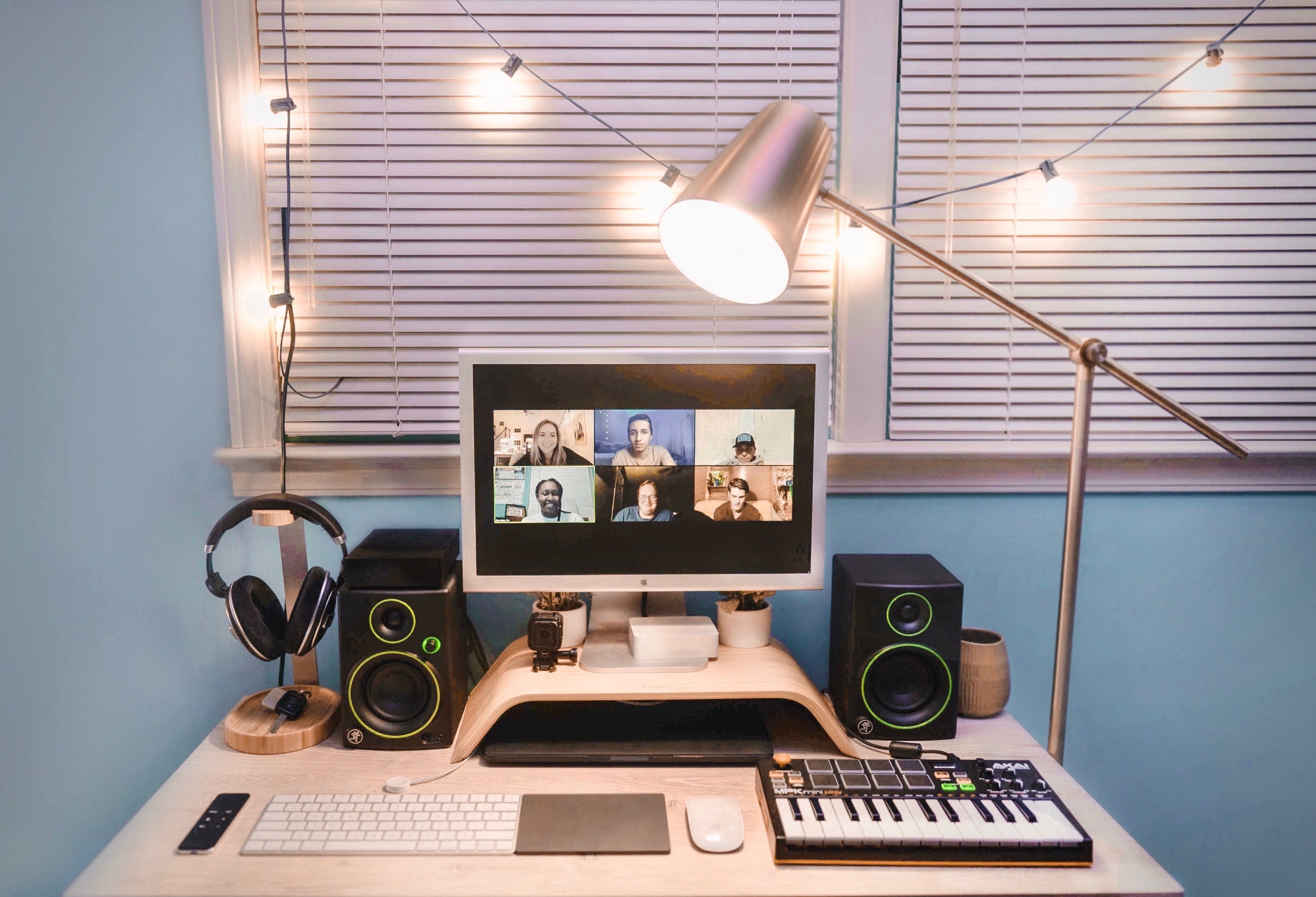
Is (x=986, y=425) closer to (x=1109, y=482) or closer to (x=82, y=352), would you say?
(x=1109, y=482)

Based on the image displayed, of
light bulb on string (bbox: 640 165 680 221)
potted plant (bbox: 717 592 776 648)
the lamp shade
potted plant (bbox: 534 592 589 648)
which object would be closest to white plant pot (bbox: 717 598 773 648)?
potted plant (bbox: 717 592 776 648)

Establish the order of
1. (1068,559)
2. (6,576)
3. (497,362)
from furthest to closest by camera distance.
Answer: (6,576)
(497,362)
(1068,559)

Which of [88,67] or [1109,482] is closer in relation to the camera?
[88,67]

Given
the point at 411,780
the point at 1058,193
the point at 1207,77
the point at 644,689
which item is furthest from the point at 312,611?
the point at 1207,77

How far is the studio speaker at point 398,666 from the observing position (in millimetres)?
1345

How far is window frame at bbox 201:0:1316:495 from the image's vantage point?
1.55m

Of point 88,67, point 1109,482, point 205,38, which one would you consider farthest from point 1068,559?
point 88,67

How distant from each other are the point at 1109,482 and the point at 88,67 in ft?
6.83

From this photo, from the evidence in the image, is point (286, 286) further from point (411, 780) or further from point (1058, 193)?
point (1058, 193)

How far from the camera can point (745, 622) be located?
147 cm

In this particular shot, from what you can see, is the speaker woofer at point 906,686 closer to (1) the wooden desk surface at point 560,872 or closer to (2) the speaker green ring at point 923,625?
(2) the speaker green ring at point 923,625

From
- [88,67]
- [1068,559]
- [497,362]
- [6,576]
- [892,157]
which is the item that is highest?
[88,67]

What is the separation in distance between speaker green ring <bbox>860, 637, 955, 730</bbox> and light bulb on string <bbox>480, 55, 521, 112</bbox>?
1148mm

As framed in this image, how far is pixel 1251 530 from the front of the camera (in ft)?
5.58
